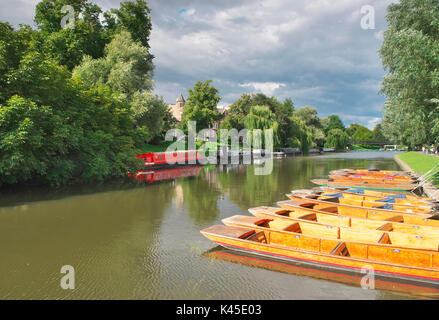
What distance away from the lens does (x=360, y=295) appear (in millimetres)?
6117

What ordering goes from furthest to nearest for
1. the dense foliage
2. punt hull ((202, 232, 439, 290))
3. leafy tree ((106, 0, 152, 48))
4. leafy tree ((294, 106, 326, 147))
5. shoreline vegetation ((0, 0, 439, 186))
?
leafy tree ((294, 106, 326, 147)) < leafy tree ((106, 0, 152, 48)) < the dense foliage < shoreline vegetation ((0, 0, 439, 186)) < punt hull ((202, 232, 439, 290))

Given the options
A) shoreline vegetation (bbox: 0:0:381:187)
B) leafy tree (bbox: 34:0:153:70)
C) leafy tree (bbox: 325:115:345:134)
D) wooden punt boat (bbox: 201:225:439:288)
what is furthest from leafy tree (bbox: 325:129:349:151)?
wooden punt boat (bbox: 201:225:439:288)

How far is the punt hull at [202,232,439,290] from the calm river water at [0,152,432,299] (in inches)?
10.8

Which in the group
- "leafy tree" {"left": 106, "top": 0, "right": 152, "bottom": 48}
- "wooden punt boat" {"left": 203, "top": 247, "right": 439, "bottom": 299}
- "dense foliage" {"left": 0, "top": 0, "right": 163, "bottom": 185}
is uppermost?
"leafy tree" {"left": 106, "top": 0, "right": 152, "bottom": 48}

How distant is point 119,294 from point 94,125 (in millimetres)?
Answer: 18488

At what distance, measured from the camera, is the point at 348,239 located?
770 cm

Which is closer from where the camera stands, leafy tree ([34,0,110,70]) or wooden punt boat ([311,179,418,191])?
wooden punt boat ([311,179,418,191])

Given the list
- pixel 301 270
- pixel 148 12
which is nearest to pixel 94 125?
pixel 301 270

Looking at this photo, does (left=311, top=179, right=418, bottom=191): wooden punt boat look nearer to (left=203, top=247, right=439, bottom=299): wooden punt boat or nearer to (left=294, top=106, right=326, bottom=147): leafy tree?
(left=203, top=247, right=439, bottom=299): wooden punt boat

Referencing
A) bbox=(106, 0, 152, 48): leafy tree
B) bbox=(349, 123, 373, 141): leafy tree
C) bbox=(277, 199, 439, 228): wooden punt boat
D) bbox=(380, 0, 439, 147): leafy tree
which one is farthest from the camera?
bbox=(349, 123, 373, 141): leafy tree

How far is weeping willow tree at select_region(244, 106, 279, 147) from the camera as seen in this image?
186 feet

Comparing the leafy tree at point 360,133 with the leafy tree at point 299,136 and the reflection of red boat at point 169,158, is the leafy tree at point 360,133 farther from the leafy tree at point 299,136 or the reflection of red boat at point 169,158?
the reflection of red boat at point 169,158

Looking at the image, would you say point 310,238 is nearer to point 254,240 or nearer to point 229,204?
point 254,240
